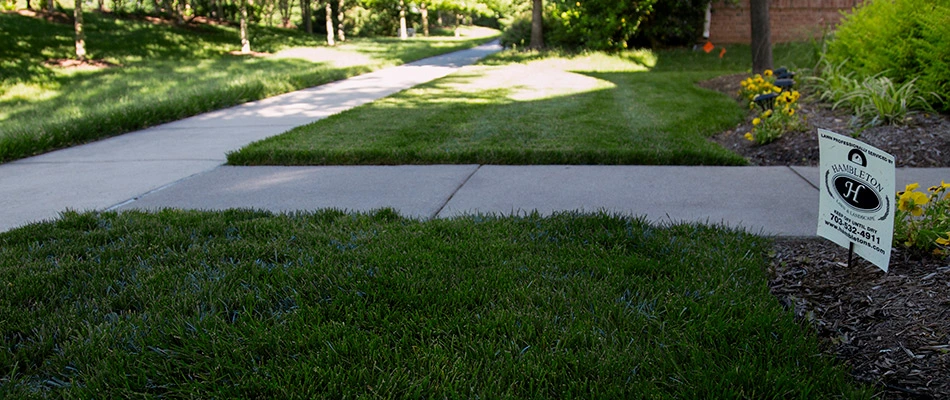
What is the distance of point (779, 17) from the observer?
18.6m

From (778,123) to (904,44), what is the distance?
1.73 meters

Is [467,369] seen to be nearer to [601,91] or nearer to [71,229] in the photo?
[71,229]

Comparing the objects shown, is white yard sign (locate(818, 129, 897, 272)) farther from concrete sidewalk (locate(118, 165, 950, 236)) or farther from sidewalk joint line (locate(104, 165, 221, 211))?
sidewalk joint line (locate(104, 165, 221, 211))

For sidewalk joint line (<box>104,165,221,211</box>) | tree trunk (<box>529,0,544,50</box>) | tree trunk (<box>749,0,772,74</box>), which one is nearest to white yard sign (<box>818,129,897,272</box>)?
sidewalk joint line (<box>104,165,221,211</box>)

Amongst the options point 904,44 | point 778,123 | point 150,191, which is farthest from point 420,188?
point 904,44

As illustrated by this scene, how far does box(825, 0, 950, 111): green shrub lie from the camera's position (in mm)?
5988

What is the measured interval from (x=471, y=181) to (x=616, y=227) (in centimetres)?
164

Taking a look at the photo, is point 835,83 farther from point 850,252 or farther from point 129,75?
point 129,75

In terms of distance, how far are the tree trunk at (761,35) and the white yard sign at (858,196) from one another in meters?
7.82

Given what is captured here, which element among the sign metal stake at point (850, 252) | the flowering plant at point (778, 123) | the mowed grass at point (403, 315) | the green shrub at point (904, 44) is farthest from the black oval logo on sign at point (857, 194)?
the green shrub at point (904, 44)

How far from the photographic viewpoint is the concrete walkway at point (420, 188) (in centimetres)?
418

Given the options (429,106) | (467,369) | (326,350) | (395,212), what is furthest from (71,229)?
(429,106)

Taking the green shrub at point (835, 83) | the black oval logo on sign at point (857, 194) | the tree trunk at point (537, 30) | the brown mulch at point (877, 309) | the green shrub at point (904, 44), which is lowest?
the brown mulch at point (877, 309)

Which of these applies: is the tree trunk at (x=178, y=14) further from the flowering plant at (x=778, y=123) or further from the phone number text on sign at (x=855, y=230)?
the phone number text on sign at (x=855, y=230)
